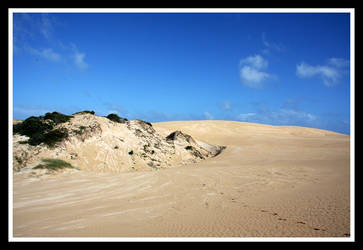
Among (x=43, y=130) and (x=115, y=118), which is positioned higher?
(x=115, y=118)

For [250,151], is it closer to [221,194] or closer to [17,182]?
[221,194]

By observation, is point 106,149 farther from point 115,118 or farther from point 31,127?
point 115,118

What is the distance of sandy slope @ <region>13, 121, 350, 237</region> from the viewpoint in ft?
18.6

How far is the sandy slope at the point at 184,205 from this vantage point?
18.6ft

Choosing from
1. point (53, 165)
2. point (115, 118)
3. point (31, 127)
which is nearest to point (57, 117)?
point (31, 127)

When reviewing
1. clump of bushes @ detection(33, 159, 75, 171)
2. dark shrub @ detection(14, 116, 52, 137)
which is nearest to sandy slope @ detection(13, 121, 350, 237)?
clump of bushes @ detection(33, 159, 75, 171)

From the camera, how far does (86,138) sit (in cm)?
1498

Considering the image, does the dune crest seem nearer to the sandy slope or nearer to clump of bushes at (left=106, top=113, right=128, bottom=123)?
clump of bushes at (left=106, top=113, right=128, bottom=123)

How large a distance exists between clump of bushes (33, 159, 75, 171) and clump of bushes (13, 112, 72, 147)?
5.02 ft

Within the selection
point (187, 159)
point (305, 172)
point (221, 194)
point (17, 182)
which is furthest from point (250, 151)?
point (17, 182)

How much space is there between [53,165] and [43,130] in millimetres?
3856

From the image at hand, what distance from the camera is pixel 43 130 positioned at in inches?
581

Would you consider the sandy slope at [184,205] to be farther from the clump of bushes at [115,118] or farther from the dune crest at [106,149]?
the clump of bushes at [115,118]

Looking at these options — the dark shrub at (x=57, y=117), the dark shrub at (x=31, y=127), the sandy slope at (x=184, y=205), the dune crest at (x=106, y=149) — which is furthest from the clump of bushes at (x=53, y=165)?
the dark shrub at (x=57, y=117)
